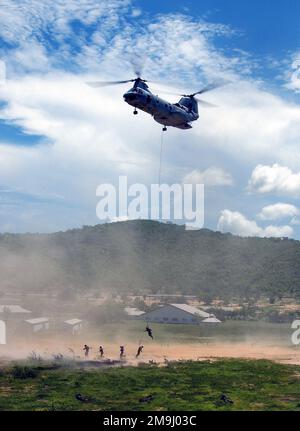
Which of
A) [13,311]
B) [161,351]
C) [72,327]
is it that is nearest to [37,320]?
[72,327]

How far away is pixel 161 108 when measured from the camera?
1870 inches

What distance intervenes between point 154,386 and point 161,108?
79.0ft

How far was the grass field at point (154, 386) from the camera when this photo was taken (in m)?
40.3

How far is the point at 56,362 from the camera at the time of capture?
5653cm

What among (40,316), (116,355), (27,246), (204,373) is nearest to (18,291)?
(40,316)

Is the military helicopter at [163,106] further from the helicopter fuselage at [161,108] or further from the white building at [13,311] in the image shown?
the white building at [13,311]

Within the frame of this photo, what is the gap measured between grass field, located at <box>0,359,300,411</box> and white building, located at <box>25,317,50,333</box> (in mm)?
26506

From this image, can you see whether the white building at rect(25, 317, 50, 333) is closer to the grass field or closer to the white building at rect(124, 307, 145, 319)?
the white building at rect(124, 307, 145, 319)

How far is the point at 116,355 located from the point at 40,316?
34.1 m

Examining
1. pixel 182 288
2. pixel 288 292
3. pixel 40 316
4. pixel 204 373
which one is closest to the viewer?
pixel 204 373

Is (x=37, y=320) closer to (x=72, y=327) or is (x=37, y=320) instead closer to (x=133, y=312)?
(x=72, y=327)
